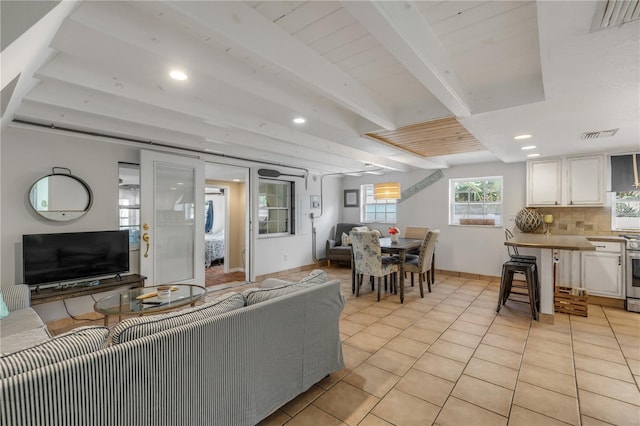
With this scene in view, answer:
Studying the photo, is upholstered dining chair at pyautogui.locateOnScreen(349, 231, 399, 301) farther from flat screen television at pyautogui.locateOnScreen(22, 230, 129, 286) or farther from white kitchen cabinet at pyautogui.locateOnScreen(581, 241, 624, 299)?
flat screen television at pyautogui.locateOnScreen(22, 230, 129, 286)

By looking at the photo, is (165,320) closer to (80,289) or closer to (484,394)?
(484,394)

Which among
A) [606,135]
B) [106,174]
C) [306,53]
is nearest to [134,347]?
[306,53]

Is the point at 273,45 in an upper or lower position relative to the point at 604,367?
upper

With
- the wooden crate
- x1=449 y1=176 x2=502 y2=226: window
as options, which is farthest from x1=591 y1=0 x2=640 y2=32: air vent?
x1=449 y1=176 x2=502 y2=226: window

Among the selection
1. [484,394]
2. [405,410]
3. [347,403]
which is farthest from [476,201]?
[347,403]

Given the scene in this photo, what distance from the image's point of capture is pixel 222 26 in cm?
137

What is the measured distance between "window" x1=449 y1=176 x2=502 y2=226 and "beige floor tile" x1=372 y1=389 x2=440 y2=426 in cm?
445

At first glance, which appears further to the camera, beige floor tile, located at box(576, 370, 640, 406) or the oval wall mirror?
the oval wall mirror

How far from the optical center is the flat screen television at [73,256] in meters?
2.94

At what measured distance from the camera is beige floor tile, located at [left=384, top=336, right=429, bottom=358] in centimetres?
269

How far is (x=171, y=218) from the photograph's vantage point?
410cm

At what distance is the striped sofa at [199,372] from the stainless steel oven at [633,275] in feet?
13.8

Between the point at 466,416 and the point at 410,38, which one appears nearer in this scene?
the point at 410,38

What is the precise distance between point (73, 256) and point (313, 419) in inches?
121
